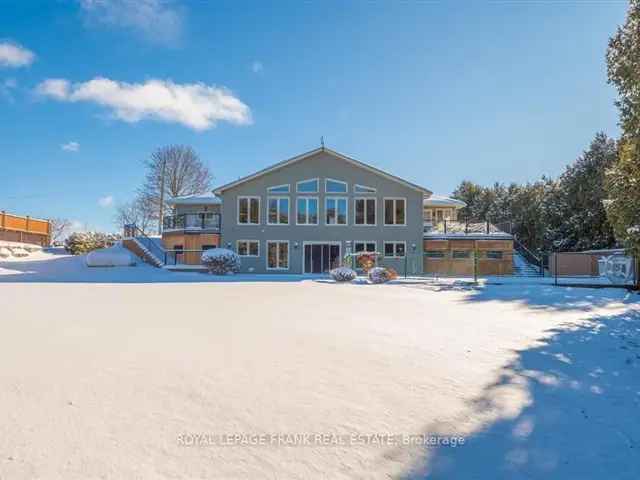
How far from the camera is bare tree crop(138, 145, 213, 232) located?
38312 millimetres

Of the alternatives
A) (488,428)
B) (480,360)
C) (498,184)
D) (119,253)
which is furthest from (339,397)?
(498,184)

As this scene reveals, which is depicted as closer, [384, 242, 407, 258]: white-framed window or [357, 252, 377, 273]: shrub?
[357, 252, 377, 273]: shrub

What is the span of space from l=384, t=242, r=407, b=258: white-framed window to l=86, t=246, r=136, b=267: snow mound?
48.3 feet

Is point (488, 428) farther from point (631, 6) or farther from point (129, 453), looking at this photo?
point (631, 6)

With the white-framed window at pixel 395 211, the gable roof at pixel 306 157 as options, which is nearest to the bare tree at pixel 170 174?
the gable roof at pixel 306 157

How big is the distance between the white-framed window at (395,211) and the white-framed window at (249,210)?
307 inches

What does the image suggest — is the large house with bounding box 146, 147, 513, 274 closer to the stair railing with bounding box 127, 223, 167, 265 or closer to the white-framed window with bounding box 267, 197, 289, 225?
the white-framed window with bounding box 267, 197, 289, 225

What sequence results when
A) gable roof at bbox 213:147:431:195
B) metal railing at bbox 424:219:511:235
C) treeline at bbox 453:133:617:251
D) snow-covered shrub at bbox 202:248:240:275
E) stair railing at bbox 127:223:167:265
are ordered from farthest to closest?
treeline at bbox 453:133:617:251 < metal railing at bbox 424:219:511:235 < stair railing at bbox 127:223:167:265 < gable roof at bbox 213:147:431:195 < snow-covered shrub at bbox 202:248:240:275

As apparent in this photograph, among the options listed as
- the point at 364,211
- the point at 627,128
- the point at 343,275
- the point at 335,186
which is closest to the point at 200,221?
the point at 335,186

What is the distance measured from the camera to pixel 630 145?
386 inches

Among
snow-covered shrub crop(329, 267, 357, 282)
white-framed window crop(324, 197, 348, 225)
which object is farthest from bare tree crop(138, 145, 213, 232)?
snow-covered shrub crop(329, 267, 357, 282)

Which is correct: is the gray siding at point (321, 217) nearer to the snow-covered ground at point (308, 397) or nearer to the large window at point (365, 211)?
the large window at point (365, 211)

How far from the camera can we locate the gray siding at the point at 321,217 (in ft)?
80.3

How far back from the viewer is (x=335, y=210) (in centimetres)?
2461
